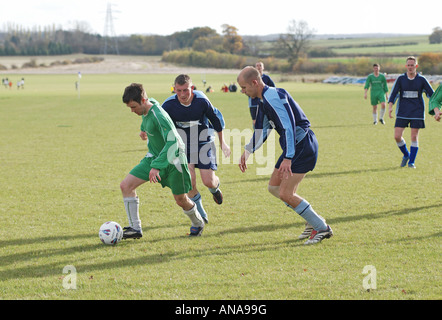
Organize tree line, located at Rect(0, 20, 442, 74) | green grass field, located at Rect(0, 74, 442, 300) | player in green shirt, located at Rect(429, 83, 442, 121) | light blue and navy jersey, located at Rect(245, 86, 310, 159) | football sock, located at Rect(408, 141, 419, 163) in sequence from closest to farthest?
green grass field, located at Rect(0, 74, 442, 300), light blue and navy jersey, located at Rect(245, 86, 310, 159), player in green shirt, located at Rect(429, 83, 442, 121), football sock, located at Rect(408, 141, 419, 163), tree line, located at Rect(0, 20, 442, 74)

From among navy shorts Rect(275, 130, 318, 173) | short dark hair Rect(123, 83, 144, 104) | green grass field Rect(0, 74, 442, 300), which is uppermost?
short dark hair Rect(123, 83, 144, 104)

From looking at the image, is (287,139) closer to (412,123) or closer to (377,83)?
(412,123)

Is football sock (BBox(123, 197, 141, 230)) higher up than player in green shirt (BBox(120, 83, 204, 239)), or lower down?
lower down

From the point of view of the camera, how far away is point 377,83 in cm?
2089

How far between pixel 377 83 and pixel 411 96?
975cm

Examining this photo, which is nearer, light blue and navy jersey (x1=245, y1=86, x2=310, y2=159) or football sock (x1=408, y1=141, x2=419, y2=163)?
light blue and navy jersey (x1=245, y1=86, x2=310, y2=159)

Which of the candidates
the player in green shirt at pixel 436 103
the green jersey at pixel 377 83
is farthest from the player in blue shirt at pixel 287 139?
the green jersey at pixel 377 83

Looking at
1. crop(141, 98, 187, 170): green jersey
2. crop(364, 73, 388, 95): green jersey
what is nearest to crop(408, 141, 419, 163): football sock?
crop(141, 98, 187, 170): green jersey

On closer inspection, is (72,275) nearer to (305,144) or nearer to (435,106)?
(305,144)

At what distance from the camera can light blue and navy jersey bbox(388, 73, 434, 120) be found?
1140 cm

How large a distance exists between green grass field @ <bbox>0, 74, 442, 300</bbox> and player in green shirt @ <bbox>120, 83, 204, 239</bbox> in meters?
0.42

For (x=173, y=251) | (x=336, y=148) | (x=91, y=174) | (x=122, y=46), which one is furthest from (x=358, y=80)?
(x=122, y=46)

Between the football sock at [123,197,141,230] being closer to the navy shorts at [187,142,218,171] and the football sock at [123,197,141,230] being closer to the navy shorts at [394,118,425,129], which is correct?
the navy shorts at [187,142,218,171]
